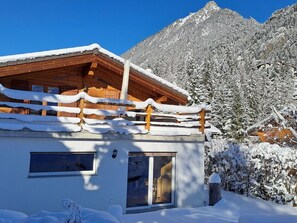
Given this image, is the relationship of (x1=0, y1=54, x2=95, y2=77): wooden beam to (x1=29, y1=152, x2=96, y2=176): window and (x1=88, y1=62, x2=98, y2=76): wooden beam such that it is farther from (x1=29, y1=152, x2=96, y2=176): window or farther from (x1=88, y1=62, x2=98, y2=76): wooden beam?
(x1=29, y1=152, x2=96, y2=176): window

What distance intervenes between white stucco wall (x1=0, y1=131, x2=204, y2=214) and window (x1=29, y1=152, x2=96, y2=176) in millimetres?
174

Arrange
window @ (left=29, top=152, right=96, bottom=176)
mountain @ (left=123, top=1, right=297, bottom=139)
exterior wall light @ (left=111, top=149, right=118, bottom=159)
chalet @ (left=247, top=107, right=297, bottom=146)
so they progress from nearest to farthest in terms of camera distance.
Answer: window @ (left=29, top=152, right=96, bottom=176), exterior wall light @ (left=111, top=149, right=118, bottom=159), chalet @ (left=247, top=107, right=297, bottom=146), mountain @ (left=123, top=1, right=297, bottom=139)

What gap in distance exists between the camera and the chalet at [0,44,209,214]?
8.20 metres

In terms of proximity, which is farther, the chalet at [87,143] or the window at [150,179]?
the window at [150,179]

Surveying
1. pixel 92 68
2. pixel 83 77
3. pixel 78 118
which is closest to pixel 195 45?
pixel 83 77

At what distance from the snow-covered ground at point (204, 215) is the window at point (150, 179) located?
0.64 m

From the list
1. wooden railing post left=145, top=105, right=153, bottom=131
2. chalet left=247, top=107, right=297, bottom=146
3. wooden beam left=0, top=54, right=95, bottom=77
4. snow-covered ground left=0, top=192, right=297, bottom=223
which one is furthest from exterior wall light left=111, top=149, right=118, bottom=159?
chalet left=247, top=107, right=297, bottom=146

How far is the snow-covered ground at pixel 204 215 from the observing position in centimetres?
394

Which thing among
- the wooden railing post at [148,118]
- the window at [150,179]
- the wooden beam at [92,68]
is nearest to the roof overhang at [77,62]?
the wooden beam at [92,68]

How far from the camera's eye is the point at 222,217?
9.23 m

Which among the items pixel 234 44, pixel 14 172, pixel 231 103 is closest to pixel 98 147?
pixel 14 172

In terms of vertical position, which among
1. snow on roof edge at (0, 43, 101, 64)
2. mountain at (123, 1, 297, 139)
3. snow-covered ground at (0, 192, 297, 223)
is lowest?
snow-covered ground at (0, 192, 297, 223)

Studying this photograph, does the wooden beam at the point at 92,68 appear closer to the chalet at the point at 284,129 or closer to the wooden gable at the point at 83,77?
the wooden gable at the point at 83,77

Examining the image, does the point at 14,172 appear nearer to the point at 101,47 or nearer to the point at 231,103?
the point at 101,47
